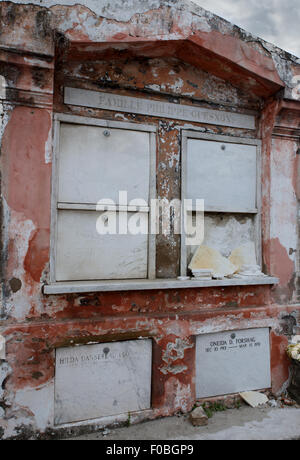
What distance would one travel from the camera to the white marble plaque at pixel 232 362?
3.31 meters

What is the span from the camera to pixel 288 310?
3652mm

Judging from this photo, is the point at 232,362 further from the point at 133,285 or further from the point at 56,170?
the point at 56,170

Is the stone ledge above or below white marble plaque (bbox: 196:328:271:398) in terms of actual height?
above

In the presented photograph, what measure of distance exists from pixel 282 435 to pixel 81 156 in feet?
10.4

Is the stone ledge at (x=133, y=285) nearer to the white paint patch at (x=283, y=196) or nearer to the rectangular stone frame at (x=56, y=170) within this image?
the rectangular stone frame at (x=56, y=170)

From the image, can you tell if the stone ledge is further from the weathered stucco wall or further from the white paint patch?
the white paint patch

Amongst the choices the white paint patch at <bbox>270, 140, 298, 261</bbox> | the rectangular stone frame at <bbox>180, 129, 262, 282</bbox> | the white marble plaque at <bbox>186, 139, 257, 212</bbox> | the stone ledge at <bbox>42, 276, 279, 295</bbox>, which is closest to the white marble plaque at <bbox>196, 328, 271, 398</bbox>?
the stone ledge at <bbox>42, 276, 279, 295</bbox>

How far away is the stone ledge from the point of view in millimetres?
2721

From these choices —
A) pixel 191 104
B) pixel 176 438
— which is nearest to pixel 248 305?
pixel 176 438

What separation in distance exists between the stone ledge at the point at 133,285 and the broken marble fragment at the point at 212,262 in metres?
0.17

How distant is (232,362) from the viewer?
3441mm

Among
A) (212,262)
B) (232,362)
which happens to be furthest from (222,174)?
(232,362)

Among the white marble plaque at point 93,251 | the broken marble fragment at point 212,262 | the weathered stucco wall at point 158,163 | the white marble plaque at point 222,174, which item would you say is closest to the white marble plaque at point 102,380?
the weathered stucco wall at point 158,163

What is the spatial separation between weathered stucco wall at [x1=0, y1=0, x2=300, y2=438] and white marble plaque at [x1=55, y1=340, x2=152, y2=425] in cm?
10
